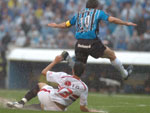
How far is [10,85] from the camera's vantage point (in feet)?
62.5

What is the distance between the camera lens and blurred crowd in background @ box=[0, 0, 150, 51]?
57.0 ft

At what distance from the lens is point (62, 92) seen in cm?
843

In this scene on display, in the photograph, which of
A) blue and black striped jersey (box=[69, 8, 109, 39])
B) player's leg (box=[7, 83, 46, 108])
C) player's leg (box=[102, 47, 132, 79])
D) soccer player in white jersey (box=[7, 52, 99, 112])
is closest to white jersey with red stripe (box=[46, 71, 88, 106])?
soccer player in white jersey (box=[7, 52, 99, 112])

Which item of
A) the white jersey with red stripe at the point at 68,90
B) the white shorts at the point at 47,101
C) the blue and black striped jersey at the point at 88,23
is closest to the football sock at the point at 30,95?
the white shorts at the point at 47,101

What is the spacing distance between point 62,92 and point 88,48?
1.98 m

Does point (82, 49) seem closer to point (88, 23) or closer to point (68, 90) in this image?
point (88, 23)

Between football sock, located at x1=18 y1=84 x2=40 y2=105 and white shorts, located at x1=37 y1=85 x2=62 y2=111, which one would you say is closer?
white shorts, located at x1=37 y1=85 x2=62 y2=111

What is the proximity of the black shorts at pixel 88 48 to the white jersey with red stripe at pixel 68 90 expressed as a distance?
5.64ft

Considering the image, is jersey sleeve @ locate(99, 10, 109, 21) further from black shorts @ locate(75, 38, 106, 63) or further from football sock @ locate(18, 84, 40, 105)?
football sock @ locate(18, 84, 40, 105)

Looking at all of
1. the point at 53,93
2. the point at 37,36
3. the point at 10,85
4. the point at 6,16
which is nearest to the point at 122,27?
the point at 37,36

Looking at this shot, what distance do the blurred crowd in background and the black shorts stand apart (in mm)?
5379

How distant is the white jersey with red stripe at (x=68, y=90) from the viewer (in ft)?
27.3

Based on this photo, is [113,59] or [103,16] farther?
[113,59]

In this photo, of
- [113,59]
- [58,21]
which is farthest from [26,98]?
[58,21]
